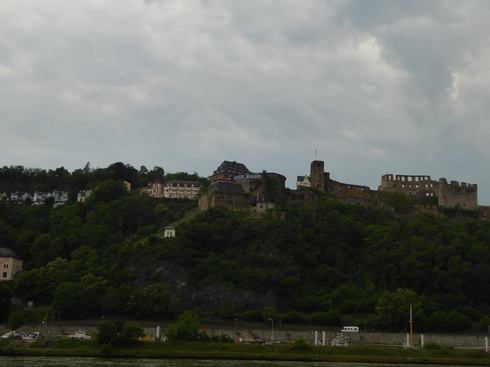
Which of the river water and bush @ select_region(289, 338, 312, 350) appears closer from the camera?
the river water

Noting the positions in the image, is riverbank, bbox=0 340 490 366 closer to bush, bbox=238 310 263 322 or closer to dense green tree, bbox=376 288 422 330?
dense green tree, bbox=376 288 422 330

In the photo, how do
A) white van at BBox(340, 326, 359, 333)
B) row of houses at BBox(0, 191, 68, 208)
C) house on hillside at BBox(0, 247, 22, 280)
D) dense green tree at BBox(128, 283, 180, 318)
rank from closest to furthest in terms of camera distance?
white van at BBox(340, 326, 359, 333) → dense green tree at BBox(128, 283, 180, 318) → house on hillside at BBox(0, 247, 22, 280) → row of houses at BBox(0, 191, 68, 208)

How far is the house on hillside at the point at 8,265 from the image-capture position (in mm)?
94000

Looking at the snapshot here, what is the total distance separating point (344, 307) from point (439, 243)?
24.1 meters

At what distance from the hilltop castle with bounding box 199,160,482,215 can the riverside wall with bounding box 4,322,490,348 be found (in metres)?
35.2

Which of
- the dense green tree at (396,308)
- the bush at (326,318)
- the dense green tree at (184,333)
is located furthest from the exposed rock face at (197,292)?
the dense green tree at (184,333)

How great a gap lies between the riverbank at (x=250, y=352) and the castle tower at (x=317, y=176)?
66483mm

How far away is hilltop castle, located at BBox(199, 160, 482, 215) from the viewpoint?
110 metres

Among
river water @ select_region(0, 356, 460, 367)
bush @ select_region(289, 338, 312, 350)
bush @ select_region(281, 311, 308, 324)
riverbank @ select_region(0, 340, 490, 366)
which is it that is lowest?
river water @ select_region(0, 356, 460, 367)

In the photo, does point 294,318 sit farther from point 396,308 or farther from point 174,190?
point 174,190

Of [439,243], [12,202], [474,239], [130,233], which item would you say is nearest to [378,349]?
[439,243]

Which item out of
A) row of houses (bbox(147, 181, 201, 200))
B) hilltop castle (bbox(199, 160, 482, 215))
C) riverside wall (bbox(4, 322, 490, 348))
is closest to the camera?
riverside wall (bbox(4, 322, 490, 348))

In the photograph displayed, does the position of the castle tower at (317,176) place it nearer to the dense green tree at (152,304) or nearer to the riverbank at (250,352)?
the dense green tree at (152,304)

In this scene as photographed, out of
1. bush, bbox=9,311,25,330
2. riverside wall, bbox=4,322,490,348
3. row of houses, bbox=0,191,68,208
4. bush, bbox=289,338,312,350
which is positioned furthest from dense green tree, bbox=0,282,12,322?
row of houses, bbox=0,191,68,208
